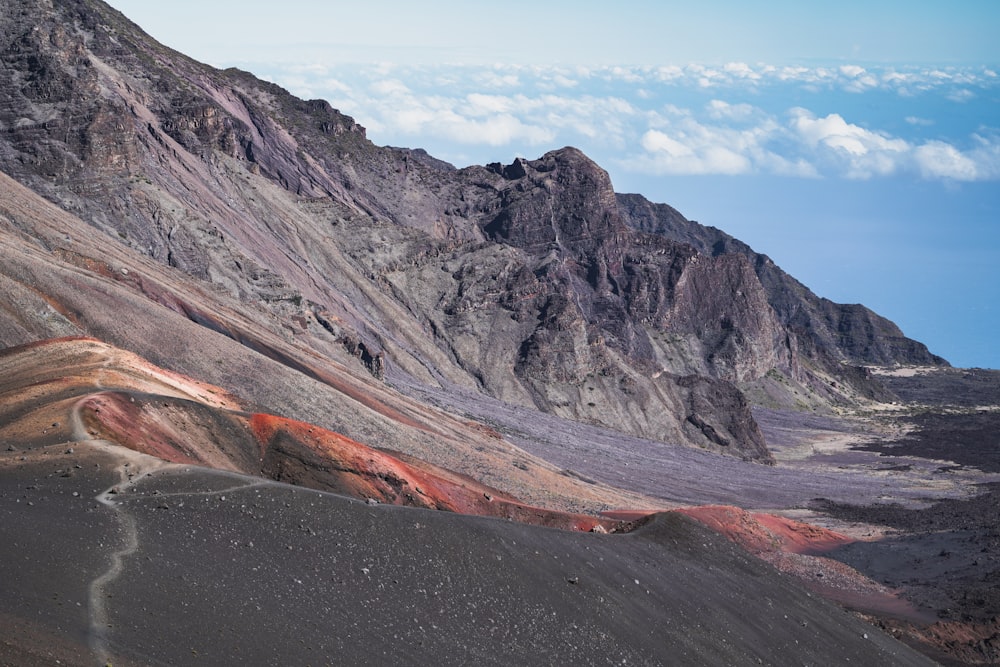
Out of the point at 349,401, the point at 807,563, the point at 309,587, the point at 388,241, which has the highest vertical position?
the point at 388,241

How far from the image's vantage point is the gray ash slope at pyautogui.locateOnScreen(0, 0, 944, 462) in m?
79.1

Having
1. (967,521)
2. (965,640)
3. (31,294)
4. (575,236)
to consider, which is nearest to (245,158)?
(575,236)

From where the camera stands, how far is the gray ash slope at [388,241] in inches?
3115

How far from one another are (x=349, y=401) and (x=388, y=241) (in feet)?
174

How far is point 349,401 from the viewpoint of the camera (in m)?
55.5

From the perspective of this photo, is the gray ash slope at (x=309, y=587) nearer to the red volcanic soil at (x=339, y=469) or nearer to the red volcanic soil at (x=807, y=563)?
the red volcanic soil at (x=339, y=469)

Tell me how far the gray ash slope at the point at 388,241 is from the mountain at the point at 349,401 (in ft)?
1.14

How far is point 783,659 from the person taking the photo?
29.9 m

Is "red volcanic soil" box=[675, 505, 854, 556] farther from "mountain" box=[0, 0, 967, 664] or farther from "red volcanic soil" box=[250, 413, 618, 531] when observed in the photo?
"red volcanic soil" box=[250, 413, 618, 531]

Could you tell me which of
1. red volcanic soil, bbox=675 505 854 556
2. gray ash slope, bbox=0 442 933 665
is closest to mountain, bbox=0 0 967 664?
gray ash slope, bbox=0 442 933 665

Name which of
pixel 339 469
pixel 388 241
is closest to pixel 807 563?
pixel 339 469

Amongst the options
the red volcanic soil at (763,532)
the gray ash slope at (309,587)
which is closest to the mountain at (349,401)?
the gray ash slope at (309,587)

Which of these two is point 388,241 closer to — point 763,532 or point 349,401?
point 349,401

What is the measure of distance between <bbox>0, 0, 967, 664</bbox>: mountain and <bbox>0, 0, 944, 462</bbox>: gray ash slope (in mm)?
347
